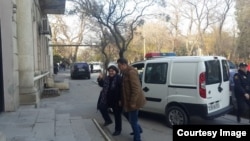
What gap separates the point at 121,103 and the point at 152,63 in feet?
8.18

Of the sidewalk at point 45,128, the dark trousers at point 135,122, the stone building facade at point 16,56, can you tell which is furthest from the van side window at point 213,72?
the stone building facade at point 16,56

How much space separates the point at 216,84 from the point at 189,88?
693 millimetres

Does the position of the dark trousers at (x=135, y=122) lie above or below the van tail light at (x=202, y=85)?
below

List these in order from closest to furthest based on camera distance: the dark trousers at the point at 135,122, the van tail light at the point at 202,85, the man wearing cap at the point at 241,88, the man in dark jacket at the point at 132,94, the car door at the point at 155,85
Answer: the man in dark jacket at the point at 132,94, the dark trousers at the point at 135,122, the van tail light at the point at 202,85, the man wearing cap at the point at 241,88, the car door at the point at 155,85

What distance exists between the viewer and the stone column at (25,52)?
33.5ft

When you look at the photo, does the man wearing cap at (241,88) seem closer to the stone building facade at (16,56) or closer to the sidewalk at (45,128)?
the sidewalk at (45,128)

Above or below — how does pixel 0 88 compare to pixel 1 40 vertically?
below

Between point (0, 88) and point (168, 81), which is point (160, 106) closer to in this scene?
point (168, 81)

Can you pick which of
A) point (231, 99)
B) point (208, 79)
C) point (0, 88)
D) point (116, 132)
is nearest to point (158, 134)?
point (116, 132)

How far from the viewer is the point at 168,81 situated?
852cm

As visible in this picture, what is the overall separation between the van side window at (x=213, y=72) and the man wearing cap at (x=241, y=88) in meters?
0.68

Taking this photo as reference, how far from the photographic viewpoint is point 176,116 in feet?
27.0

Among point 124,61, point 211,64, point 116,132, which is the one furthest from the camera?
point 211,64

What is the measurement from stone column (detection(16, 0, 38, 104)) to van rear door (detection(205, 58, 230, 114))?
540cm
